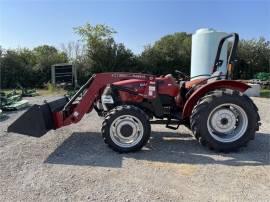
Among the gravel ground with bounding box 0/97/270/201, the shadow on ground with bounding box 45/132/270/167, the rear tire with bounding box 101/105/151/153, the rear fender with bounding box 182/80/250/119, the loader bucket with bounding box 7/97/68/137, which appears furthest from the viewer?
the rear fender with bounding box 182/80/250/119

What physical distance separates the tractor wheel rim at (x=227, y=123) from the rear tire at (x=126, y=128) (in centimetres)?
106

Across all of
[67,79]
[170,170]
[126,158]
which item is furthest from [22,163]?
[67,79]

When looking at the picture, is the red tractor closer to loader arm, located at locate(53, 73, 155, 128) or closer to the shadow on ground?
loader arm, located at locate(53, 73, 155, 128)

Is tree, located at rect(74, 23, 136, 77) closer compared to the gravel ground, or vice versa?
the gravel ground

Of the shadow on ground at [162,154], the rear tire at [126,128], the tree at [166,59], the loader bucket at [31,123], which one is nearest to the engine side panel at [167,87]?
the rear tire at [126,128]

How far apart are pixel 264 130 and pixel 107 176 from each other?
4.13 m

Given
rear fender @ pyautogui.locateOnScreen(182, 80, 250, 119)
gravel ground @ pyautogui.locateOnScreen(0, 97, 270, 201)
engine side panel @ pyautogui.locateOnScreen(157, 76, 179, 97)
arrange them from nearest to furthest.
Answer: gravel ground @ pyautogui.locateOnScreen(0, 97, 270, 201) < rear fender @ pyautogui.locateOnScreen(182, 80, 250, 119) < engine side panel @ pyautogui.locateOnScreen(157, 76, 179, 97)

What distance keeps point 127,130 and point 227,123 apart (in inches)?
63.0

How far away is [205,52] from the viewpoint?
14523 millimetres

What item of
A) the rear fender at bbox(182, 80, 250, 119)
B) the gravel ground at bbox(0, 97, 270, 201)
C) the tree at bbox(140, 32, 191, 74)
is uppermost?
the tree at bbox(140, 32, 191, 74)

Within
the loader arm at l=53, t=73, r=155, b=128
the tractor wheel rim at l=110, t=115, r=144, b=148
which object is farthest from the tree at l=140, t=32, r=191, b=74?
the tractor wheel rim at l=110, t=115, r=144, b=148

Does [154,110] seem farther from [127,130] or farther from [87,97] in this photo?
[87,97]

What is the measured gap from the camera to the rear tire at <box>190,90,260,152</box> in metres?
4.93

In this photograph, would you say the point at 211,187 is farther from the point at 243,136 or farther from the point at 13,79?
the point at 13,79
